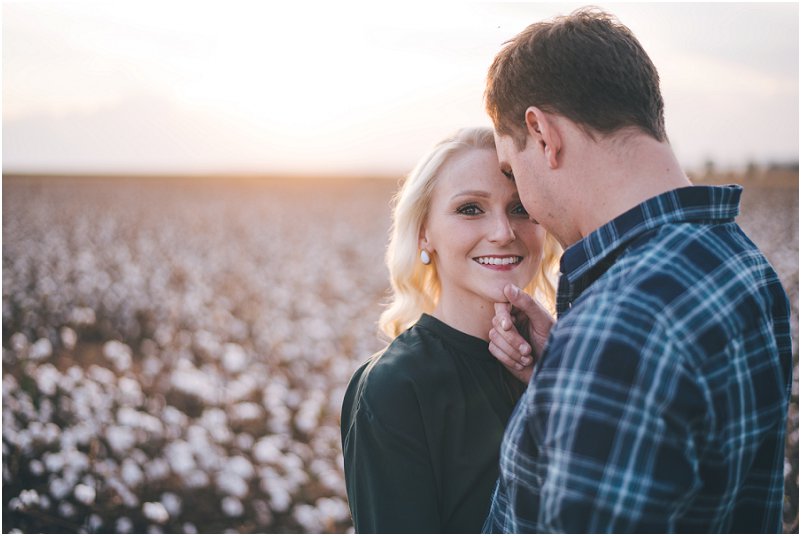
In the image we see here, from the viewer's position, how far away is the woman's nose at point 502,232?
7.94 feet

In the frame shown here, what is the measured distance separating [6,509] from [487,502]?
12.6 feet

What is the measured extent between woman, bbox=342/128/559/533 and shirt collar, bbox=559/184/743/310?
712 mm

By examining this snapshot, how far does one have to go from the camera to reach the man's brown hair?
1.74 m

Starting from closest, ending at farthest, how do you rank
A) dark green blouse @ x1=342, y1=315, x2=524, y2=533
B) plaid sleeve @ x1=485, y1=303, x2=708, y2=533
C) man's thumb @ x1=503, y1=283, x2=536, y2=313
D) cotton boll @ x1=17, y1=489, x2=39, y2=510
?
plaid sleeve @ x1=485, y1=303, x2=708, y2=533 < dark green blouse @ x1=342, y1=315, x2=524, y2=533 < man's thumb @ x1=503, y1=283, x2=536, y2=313 < cotton boll @ x1=17, y1=489, x2=39, y2=510

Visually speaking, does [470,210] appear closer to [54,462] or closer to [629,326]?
[629,326]

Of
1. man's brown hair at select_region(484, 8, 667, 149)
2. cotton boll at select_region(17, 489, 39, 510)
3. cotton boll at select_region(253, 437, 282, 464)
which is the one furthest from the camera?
cotton boll at select_region(253, 437, 282, 464)

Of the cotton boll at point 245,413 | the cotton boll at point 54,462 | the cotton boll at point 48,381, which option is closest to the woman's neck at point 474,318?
the cotton boll at point 54,462

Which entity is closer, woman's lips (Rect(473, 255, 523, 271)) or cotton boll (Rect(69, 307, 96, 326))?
woman's lips (Rect(473, 255, 523, 271))

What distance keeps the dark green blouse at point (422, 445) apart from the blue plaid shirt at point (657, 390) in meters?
0.50

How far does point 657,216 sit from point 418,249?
1.34 m

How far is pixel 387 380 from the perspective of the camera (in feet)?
7.30

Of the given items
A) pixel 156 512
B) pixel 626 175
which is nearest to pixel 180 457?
pixel 156 512

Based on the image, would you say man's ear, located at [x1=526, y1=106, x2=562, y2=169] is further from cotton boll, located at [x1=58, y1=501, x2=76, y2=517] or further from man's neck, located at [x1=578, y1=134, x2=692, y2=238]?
cotton boll, located at [x1=58, y1=501, x2=76, y2=517]

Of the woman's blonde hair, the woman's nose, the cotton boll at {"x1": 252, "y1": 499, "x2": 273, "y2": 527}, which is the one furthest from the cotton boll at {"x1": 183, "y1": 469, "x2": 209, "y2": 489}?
the woman's nose
